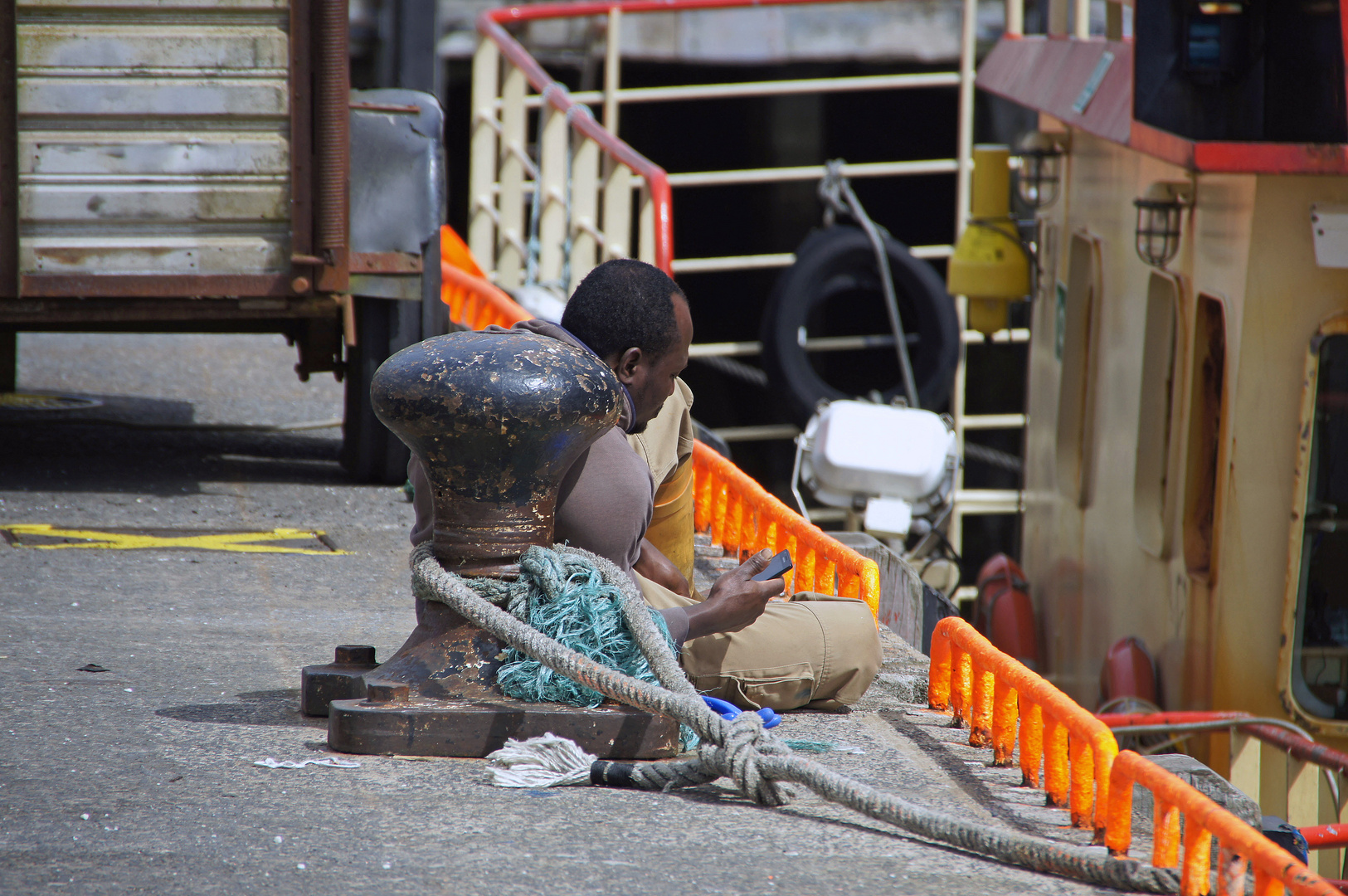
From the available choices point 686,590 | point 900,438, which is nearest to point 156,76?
point 686,590

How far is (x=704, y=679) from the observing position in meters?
3.10

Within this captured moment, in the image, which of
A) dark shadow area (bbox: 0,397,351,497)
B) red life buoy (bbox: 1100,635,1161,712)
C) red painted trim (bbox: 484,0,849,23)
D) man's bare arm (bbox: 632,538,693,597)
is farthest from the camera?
red painted trim (bbox: 484,0,849,23)

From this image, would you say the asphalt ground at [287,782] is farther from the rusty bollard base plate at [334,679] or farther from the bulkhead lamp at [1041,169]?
the bulkhead lamp at [1041,169]

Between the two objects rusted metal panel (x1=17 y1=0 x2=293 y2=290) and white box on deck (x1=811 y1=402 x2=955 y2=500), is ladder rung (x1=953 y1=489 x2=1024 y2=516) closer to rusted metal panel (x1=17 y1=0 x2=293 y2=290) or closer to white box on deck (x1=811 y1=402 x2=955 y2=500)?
white box on deck (x1=811 y1=402 x2=955 y2=500)

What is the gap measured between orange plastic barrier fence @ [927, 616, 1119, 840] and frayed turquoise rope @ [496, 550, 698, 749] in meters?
0.61

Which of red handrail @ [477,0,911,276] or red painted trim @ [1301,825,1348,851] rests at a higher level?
red handrail @ [477,0,911,276]

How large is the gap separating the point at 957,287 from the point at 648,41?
318cm

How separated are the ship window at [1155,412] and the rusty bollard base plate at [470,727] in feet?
11.3

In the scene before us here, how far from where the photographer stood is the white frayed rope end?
259 centimetres

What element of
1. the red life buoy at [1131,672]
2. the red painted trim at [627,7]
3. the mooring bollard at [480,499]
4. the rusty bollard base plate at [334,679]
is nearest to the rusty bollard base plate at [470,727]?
the mooring bollard at [480,499]

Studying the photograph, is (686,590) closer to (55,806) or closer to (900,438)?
(55,806)

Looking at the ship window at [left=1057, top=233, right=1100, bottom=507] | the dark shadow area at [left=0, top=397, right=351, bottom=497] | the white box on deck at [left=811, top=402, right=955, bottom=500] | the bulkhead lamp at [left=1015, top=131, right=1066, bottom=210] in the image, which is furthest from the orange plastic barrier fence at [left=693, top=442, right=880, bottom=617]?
the bulkhead lamp at [left=1015, top=131, right=1066, bottom=210]

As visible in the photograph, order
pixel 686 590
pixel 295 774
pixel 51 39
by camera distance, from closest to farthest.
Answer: pixel 295 774, pixel 686 590, pixel 51 39

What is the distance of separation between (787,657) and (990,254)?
5.56 m
